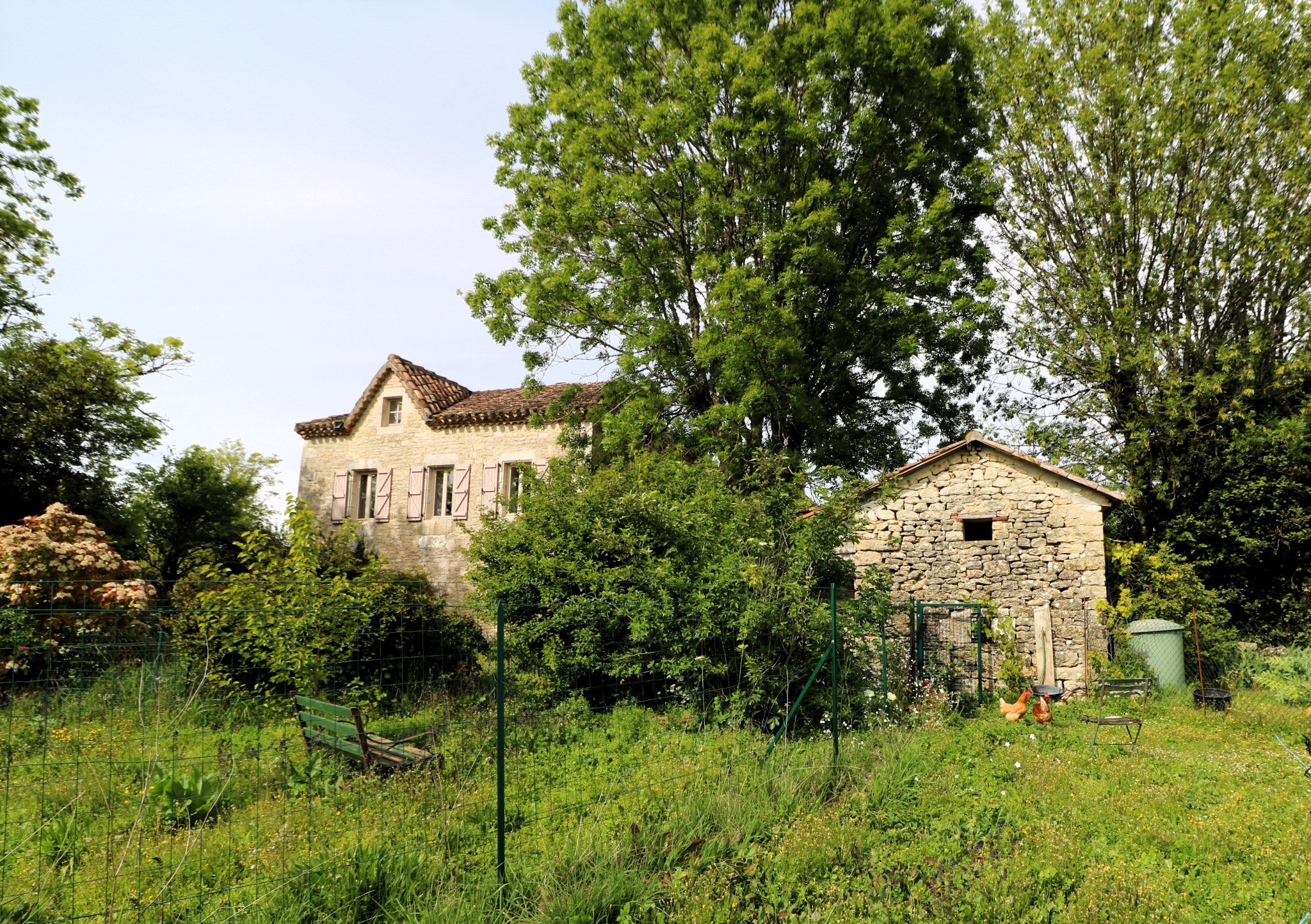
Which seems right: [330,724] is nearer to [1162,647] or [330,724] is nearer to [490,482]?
[1162,647]

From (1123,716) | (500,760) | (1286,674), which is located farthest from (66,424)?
(1286,674)

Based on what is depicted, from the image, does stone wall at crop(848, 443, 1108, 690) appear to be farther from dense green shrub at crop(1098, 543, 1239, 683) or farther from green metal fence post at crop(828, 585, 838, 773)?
green metal fence post at crop(828, 585, 838, 773)

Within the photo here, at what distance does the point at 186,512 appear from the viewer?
2116 cm

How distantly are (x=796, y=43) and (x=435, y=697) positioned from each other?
14.5 meters

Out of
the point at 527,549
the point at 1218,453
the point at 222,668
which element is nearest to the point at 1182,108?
the point at 1218,453

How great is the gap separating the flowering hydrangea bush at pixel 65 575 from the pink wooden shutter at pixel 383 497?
357 inches

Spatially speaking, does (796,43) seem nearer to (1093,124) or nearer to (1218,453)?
(1093,124)

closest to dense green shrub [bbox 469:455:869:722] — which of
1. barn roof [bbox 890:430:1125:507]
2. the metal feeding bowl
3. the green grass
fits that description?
A: the green grass

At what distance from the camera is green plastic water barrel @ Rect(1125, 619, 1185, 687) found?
12891 mm

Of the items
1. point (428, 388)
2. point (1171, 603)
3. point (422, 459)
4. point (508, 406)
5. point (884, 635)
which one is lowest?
point (884, 635)

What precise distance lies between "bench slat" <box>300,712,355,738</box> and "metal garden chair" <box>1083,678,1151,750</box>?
27.3 ft

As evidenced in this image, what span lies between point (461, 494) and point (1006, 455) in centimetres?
1378

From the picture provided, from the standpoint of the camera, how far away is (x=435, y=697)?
756 centimetres

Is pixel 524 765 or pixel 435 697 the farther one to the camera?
pixel 435 697
